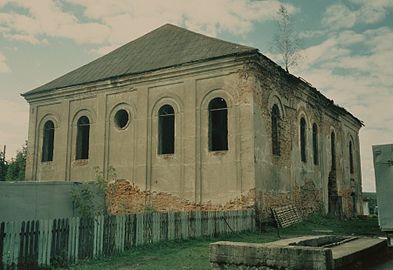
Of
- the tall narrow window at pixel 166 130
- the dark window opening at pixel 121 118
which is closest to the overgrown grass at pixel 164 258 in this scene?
the tall narrow window at pixel 166 130

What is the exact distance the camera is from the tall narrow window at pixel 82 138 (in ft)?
71.7

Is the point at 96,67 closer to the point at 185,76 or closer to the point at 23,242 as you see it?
the point at 185,76

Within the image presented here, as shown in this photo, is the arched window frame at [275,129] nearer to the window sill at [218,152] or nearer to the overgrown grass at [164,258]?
the window sill at [218,152]

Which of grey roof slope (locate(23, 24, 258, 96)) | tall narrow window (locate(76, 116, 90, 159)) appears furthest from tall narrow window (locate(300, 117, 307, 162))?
tall narrow window (locate(76, 116, 90, 159))

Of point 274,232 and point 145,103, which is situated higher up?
point 145,103

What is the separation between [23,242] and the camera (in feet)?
26.5

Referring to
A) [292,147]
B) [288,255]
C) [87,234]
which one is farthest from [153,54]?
[288,255]

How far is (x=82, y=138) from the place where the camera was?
2220 centimetres

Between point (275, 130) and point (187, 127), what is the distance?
4393mm

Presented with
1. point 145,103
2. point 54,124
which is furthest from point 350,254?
point 54,124

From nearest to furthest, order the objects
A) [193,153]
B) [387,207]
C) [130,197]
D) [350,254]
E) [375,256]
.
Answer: [350,254] < [387,207] < [375,256] < [193,153] < [130,197]

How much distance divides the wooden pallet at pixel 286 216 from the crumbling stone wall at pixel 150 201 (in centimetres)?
183

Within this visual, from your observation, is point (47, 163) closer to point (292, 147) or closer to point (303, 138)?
point (292, 147)

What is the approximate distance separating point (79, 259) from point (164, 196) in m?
9.05
